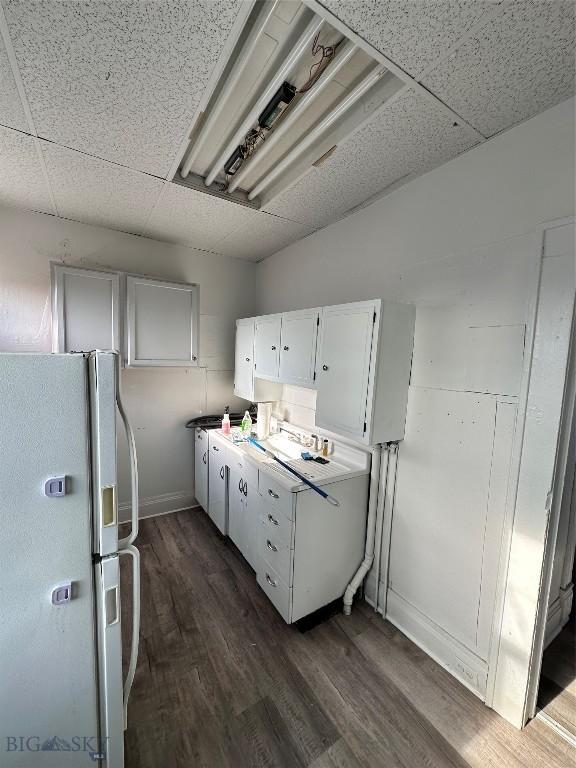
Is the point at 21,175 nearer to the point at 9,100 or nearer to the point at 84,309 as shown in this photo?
the point at 9,100

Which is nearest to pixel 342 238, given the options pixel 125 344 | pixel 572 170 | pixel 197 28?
pixel 572 170

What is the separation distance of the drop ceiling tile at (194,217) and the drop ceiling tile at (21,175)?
2.19 ft

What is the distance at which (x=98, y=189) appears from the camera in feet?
6.61

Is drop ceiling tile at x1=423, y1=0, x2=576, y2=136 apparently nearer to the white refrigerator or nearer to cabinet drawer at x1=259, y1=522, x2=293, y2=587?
the white refrigerator

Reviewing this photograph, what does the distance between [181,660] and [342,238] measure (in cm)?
282

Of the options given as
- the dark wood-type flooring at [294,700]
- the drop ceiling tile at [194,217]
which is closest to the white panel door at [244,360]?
the drop ceiling tile at [194,217]

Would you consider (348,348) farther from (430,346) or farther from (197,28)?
(197,28)

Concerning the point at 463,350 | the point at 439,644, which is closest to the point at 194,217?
the point at 463,350

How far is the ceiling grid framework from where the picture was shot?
951 millimetres

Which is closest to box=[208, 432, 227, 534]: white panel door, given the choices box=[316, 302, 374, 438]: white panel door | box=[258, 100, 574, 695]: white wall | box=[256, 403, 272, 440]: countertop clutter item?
box=[256, 403, 272, 440]: countertop clutter item

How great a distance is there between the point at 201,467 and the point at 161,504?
0.58 metres

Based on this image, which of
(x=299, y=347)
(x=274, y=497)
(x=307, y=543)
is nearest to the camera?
(x=307, y=543)

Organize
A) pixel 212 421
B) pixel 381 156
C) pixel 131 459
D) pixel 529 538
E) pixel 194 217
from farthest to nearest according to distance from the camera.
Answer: pixel 212 421
pixel 194 217
pixel 381 156
pixel 529 538
pixel 131 459

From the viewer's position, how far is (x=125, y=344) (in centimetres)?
260
